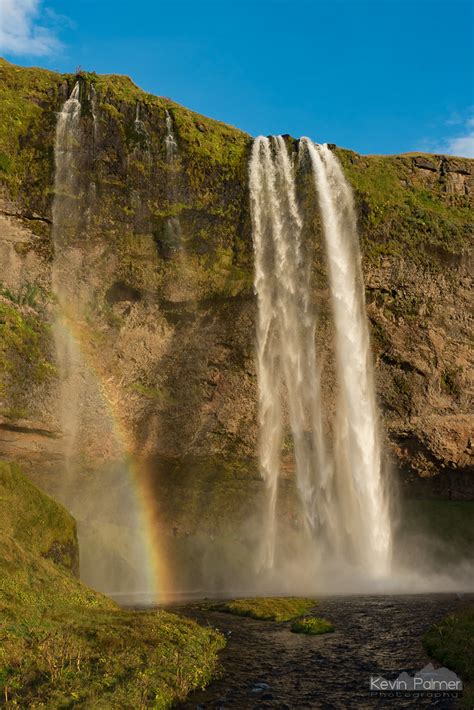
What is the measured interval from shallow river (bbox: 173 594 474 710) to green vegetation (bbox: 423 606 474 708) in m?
0.31

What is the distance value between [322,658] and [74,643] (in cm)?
540

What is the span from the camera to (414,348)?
3369 cm

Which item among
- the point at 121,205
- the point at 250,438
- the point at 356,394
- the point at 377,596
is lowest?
the point at 377,596

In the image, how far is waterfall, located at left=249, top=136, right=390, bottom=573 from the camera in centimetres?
3197

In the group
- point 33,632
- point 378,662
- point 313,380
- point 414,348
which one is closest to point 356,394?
point 313,380

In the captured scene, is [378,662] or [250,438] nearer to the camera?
[378,662]

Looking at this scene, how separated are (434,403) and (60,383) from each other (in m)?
21.5

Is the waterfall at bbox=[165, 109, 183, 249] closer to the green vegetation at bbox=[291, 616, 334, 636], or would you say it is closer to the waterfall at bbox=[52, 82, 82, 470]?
the waterfall at bbox=[52, 82, 82, 470]

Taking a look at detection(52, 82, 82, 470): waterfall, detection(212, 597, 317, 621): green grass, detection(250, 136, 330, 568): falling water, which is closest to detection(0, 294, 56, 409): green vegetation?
detection(52, 82, 82, 470): waterfall

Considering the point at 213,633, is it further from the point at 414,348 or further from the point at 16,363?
the point at 414,348

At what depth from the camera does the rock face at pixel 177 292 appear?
30.6 metres

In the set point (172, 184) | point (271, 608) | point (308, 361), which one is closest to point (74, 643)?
point (271, 608)

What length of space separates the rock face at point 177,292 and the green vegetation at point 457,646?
18709 millimetres

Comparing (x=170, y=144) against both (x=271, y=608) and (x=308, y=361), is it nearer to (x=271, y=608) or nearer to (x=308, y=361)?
(x=308, y=361)
